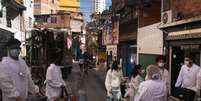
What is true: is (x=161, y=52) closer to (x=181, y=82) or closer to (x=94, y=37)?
(x=181, y=82)

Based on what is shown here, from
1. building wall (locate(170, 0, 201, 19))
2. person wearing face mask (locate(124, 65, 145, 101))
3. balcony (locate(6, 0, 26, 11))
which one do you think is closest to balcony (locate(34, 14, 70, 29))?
balcony (locate(6, 0, 26, 11))

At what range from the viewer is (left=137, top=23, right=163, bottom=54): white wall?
23109mm

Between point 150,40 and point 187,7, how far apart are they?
699cm

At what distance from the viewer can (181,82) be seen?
1341 centimetres

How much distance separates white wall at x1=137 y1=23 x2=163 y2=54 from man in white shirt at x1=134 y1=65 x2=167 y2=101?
14.2 meters

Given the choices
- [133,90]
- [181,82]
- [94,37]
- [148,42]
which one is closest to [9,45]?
[133,90]

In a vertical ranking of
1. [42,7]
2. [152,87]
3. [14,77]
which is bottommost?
[152,87]

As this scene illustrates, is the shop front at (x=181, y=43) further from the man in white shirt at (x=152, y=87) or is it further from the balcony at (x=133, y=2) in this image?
the man in white shirt at (x=152, y=87)

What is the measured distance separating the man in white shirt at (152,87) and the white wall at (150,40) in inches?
557

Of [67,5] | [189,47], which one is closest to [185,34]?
[189,47]

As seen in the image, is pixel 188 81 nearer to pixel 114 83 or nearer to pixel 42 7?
pixel 114 83

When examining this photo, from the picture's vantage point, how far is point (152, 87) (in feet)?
27.0

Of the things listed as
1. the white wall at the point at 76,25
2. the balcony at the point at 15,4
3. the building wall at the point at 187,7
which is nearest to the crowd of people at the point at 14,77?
the building wall at the point at 187,7

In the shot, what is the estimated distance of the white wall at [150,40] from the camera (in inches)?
910
